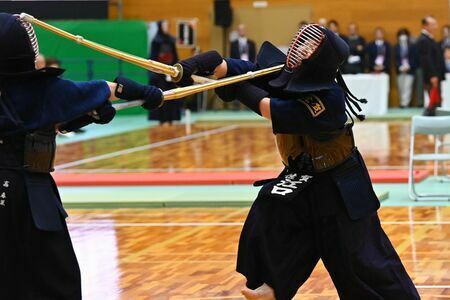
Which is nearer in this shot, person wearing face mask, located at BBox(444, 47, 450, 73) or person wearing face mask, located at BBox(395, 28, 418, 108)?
person wearing face mask, located at BBox(444, 47, 450, 73)

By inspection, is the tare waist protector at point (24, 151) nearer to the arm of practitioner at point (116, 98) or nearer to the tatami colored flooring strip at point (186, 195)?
the arm of practitioner at point (116, 98)

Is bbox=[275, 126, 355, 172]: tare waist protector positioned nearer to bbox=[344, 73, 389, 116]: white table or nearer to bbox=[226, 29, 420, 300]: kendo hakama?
bbox=[226, 29, 420, 300]: kendo hakama

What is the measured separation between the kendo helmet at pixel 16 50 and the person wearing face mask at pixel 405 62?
23392mm

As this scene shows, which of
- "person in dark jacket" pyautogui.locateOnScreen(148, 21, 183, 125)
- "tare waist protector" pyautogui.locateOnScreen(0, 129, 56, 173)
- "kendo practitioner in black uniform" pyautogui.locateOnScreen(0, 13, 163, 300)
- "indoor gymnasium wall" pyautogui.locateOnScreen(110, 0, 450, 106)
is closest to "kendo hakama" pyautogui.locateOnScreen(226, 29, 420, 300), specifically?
"kendo practitioner in black uniform" pyautogui.locateOnScreen(0, 13, 163, 300)

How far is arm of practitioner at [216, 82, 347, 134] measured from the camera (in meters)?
5.50

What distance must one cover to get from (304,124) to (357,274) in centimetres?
89

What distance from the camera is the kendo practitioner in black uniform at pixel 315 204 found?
5.59 metres

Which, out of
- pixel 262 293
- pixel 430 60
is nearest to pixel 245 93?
pixel 262 293

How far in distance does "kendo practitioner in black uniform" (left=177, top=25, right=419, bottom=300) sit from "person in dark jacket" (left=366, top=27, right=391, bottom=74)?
879 inches

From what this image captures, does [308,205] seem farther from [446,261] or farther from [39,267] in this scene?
[446,261]

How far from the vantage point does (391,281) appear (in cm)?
559

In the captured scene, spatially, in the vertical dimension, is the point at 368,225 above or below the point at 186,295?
above

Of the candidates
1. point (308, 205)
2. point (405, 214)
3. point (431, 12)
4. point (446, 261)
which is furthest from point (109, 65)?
point (308, 205)

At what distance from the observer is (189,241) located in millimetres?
9555
